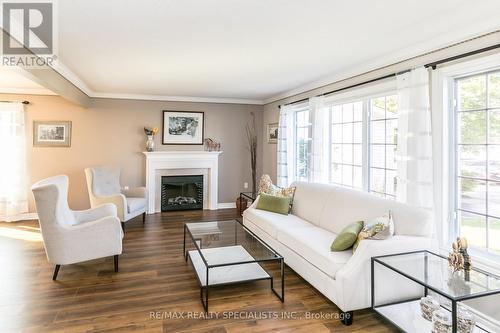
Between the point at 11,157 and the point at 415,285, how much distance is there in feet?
21.2

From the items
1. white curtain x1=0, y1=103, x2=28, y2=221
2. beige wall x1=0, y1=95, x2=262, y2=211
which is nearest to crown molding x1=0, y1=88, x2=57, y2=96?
beige wall x1=0, y1=95, x2=262, y2=211

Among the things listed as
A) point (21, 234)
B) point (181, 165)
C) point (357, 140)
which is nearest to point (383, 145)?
point (357, 140)

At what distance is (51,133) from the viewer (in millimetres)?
5742

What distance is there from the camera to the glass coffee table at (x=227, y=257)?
2.79 meters

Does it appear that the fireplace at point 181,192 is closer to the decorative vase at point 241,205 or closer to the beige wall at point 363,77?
the decorative vase at point 241,205

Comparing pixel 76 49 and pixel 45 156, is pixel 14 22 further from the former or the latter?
pixel 45 156

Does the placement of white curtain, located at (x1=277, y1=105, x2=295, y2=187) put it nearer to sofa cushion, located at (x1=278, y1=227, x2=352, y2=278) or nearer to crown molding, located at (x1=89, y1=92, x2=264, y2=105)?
crown molding, located at (x1=89, y1=92, x2=264, y2=105)

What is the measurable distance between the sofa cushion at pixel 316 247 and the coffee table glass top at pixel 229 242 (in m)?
0.29

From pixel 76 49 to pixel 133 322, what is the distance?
111 inches

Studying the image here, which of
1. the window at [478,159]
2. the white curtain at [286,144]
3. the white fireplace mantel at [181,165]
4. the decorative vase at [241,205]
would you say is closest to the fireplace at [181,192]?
the white fireplace mantel at [181,165]

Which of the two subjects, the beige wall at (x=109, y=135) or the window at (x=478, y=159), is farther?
the beige wall at (x=109, y=135)

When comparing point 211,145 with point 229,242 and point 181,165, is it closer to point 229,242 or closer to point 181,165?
point 181,165

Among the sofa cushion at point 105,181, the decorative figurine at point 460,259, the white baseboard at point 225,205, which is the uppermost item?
the sofa cushion at point 105,181

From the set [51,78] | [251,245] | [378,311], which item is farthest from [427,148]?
[51,78]
